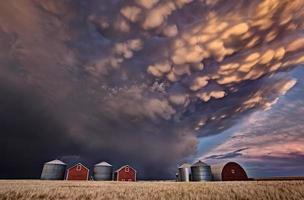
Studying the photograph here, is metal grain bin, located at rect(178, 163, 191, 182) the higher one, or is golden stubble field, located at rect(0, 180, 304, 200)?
metal grain bin, located at rect(178, 163, 191, 182)

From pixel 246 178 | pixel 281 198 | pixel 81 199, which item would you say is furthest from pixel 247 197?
pixel 246 178

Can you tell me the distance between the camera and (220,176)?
62.5m

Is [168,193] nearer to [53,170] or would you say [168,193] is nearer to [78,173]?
[78,173]

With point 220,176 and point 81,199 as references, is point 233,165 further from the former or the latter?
point 81,199

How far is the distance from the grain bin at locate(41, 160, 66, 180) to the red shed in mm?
2912

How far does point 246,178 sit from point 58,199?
2607 inches

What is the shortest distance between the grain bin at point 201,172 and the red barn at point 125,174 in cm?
2230

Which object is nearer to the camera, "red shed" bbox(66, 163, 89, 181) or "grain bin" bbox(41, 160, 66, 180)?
"grain bin" bbox(41, 160, 66, 180)

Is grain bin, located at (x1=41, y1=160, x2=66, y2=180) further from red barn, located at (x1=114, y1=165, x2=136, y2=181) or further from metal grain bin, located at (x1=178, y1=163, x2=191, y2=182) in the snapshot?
metal grain bin, located at (x1=178, y1=163, x2=191, y2=182)

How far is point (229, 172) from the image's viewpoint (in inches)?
2496

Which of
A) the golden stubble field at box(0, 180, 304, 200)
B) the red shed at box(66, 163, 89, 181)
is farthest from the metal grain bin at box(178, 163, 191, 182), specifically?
the golden stubble field at box(0, 180, 304, 200)

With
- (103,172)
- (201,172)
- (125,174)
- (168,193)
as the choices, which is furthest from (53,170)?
(168,193)

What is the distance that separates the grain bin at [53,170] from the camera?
68250mm

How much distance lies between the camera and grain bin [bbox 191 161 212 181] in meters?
64.0
